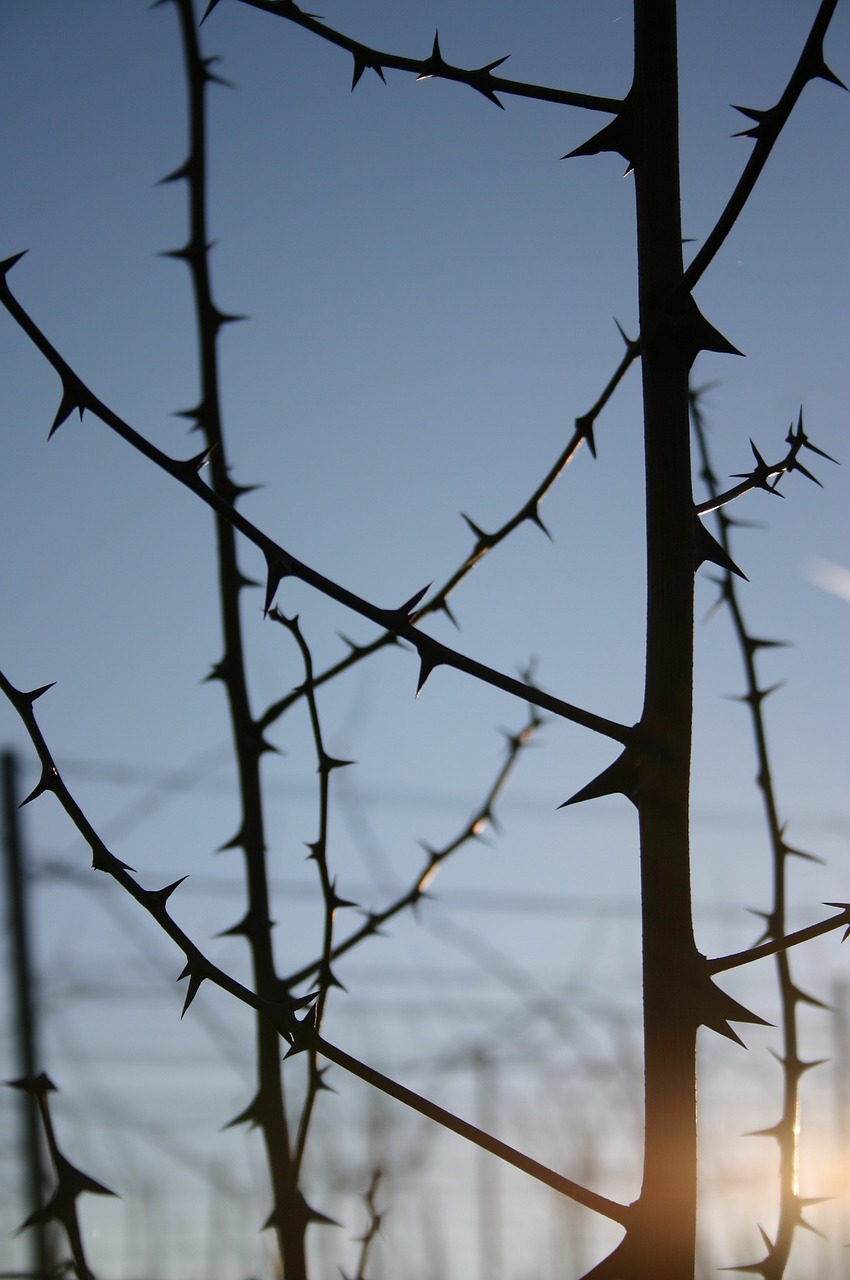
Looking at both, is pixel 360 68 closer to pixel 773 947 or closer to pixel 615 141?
pixel 615 141

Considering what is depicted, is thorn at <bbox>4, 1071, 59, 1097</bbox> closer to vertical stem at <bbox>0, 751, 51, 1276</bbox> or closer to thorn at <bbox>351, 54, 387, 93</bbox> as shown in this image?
thorn at <bbox>351, 54, 387, 93</bbox>

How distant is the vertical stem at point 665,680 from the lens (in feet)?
1.67

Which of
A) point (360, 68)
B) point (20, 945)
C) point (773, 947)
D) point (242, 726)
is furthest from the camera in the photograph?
point (20, 945)

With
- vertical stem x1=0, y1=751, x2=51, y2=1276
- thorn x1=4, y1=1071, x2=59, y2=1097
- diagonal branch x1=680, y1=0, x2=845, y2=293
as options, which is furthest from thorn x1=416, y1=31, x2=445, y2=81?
vertical stem x1=0, y1=751, x2=51, y2=1276

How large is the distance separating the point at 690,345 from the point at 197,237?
1.68 feet

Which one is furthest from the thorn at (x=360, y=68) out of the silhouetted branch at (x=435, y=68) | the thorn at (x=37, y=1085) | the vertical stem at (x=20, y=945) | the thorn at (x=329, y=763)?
the vertical stem at (x=20, y=945)

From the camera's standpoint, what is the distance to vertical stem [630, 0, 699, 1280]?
1.67 ft

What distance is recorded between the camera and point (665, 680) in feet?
1.85

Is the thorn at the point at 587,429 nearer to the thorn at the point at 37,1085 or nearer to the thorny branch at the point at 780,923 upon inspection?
the thorny branch at the point at 780,923

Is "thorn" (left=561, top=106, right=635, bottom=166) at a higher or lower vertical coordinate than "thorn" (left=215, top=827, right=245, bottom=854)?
higher

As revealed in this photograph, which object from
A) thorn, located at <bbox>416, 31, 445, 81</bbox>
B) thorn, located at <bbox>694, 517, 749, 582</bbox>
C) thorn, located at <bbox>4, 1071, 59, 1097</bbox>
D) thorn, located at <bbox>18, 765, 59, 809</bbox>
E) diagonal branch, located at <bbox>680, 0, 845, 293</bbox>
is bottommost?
thorn, located at <bbox>4, 1071, 59, 1097</bbox>

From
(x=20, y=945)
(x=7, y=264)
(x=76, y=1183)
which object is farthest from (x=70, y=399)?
(x=20, y=945)

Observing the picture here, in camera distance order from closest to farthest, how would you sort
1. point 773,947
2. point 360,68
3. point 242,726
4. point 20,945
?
1. point 773,947
2. point 360,68
3. point 242,726
4. point 20,945

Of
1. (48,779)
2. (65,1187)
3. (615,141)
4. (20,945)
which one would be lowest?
(65,1187)
